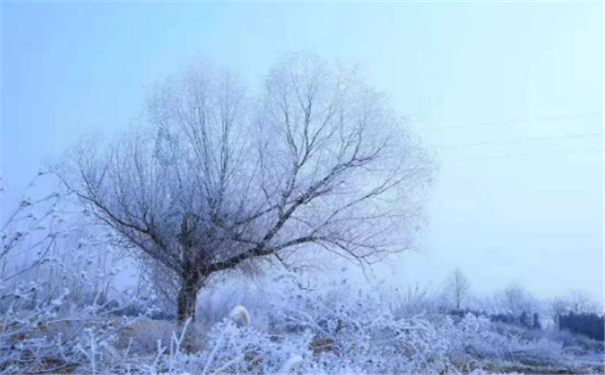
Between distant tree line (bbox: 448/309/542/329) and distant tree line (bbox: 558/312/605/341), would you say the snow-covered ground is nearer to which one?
distant tree line (bbox: 448/309/542/329)

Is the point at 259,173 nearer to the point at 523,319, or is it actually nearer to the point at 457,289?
the point at 457,289

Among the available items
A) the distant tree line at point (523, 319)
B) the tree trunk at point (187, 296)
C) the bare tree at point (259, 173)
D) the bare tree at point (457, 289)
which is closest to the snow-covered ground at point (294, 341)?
the bare tree at point (457, 289)

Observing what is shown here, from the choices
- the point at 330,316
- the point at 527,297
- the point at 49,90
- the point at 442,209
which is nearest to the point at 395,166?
the point at 442,209

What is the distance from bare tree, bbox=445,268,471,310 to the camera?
846cm

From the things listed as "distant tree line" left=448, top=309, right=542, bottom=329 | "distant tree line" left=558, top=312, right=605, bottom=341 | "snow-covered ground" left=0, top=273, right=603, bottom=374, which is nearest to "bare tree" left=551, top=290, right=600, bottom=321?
"distant tree line" left=558, top=312, right=605, bottom=341

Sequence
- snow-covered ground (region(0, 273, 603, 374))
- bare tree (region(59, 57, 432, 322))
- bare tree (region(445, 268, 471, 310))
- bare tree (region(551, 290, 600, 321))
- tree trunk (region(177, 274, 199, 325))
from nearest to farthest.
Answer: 1. snow-covered ground (region(0, 273, 603, 374))
2. bare tree (region(445, 268, 471, 310))
3. bare tree (region(551, 290, 600, 321))
4. tree trunk (region(177, 274, 199, 325))
5. bare tree (region(59, 57, 432, 322))

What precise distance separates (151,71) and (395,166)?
4254 mm

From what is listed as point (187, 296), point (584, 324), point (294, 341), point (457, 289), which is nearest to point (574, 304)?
point (584, 324)

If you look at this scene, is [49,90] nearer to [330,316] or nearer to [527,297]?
[330,316]

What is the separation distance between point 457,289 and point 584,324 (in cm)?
212

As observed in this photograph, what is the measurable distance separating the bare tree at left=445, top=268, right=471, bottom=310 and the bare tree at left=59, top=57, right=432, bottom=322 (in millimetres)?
1789

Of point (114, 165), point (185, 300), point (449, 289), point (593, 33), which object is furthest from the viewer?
point (114, 165)

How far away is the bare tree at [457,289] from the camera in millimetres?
8463

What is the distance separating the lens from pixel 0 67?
807 cm
